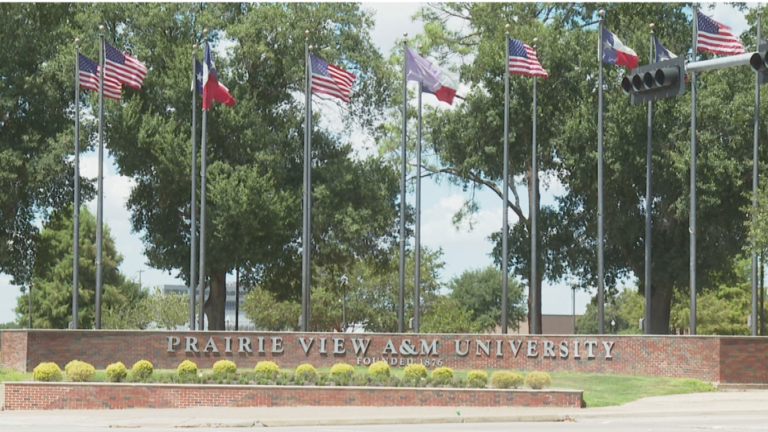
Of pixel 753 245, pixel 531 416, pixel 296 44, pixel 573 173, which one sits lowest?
pixel 531 416

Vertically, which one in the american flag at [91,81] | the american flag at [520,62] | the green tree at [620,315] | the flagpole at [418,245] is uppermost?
the american flag at [520,62]

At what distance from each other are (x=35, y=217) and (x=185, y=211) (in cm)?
699

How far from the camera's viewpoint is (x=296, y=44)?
49562 millimetres

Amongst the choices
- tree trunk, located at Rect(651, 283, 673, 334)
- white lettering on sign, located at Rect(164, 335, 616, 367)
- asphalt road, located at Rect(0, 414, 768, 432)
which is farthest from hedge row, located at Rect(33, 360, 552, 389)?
tree trunk, located at Rect(651, 283, 673, 334)

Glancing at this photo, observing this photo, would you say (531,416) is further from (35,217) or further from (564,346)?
(35,217)

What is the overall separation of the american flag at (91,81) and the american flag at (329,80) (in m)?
6.55

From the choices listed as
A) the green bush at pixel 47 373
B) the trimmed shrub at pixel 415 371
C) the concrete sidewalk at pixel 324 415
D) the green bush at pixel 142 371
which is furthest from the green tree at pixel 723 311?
the green bush at pixel 47 373

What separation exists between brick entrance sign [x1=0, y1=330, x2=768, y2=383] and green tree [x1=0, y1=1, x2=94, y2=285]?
15192 millimetres

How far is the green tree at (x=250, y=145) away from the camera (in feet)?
155

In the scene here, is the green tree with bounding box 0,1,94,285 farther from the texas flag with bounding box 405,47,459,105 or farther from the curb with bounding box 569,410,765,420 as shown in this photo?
the curb with bounding box 569,410,765,420

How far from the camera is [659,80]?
1614cm

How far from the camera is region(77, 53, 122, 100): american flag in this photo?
3647cm

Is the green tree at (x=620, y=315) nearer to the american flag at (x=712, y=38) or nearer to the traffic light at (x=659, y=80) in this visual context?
the american flag at (x=712, y=38)

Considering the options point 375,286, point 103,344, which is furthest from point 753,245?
point 375,286
